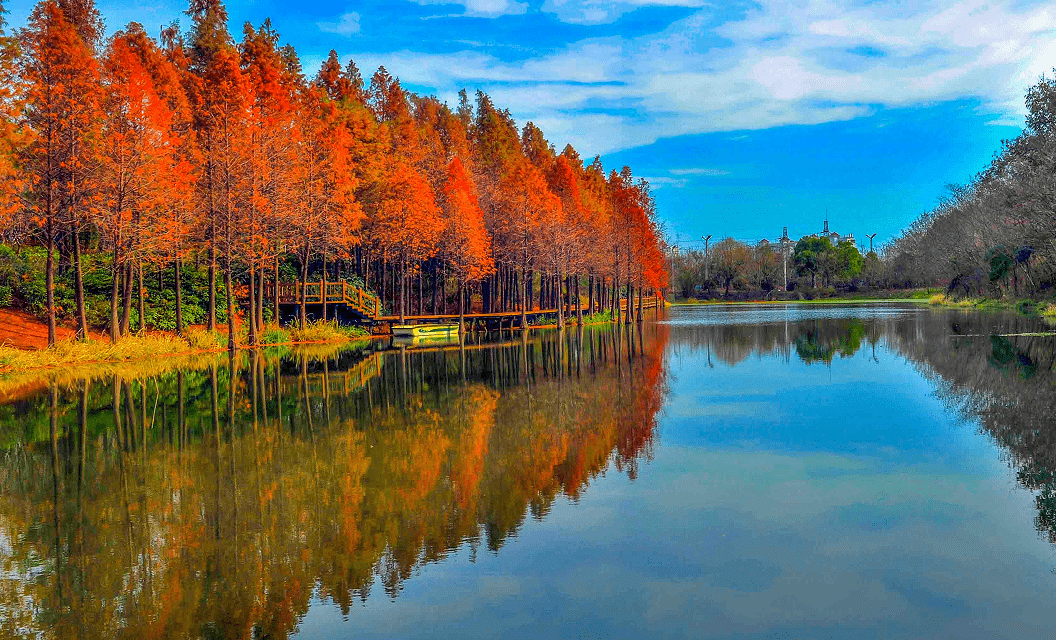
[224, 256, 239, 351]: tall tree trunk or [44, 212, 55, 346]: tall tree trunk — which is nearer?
[44, 212, 55, 346]: tall tree trunk

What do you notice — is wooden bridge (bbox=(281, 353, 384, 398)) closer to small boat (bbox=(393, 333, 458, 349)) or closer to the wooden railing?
small boat (bbox=(393, 333, 458, 349))

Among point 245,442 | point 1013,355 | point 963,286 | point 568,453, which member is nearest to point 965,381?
point 1013,355

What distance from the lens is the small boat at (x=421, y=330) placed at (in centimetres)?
4253

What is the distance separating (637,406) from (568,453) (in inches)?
204

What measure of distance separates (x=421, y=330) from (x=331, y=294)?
514cm

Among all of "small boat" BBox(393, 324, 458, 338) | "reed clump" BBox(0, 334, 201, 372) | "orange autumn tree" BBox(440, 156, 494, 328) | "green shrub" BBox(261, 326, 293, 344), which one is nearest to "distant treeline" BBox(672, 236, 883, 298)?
"orange autumn tree" BBox(440, 156, 494, 328)

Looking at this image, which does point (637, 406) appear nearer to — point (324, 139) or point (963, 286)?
point (324, 139)

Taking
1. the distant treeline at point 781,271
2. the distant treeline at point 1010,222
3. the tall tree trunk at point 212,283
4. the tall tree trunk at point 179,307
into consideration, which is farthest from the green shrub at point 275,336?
the distant treeline at point 781,271

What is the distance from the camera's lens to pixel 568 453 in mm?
12203

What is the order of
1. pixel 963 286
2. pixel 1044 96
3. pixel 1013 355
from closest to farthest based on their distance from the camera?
pixel 1013 355 < pixel 1044 96 < pixel 963 286

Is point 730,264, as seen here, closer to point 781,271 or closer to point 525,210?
point 781,271

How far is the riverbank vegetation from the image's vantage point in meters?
28.4

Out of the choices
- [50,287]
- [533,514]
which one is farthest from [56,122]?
[533,514]

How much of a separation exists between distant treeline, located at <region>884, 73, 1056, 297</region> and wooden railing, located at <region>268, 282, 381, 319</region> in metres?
35.0
